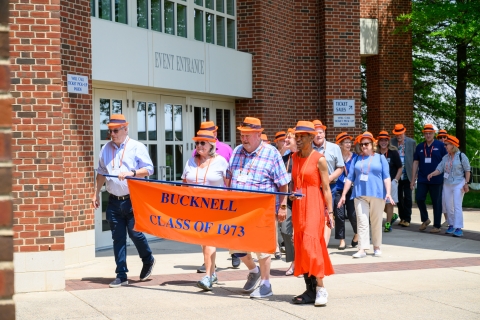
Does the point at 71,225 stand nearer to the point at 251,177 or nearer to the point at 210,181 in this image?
the point at 210,181

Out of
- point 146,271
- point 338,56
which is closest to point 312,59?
point 338,56

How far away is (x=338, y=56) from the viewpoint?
18.2 metres

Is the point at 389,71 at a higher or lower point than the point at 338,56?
higher

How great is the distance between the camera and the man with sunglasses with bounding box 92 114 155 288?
29.4 feet

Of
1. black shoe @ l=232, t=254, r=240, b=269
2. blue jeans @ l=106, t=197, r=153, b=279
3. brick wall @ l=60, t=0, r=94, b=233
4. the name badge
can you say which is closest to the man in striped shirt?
the name badge

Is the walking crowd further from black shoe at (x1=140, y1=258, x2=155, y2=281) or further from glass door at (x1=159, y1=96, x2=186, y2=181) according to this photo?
glass door at (x1=159, y1=96, x2=186, y2=181)

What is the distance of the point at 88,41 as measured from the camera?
1118 centimetres

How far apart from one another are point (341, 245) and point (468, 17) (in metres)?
11.7

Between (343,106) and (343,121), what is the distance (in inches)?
13.8

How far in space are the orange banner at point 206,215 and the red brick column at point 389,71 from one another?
16831mm

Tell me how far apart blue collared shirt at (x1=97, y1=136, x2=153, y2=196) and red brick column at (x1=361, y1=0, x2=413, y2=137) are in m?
16.5

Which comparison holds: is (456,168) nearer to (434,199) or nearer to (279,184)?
(434,199)

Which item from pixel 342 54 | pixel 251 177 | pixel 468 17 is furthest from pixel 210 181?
pixel 468 17

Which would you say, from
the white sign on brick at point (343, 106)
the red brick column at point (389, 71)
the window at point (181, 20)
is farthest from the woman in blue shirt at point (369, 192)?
the red brick column at point (389, 71)
